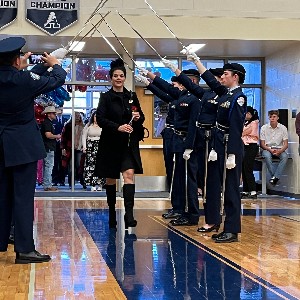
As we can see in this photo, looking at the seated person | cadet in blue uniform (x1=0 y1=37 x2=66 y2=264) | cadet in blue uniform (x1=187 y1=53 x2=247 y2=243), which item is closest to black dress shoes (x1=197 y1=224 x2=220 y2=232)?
cadet in blue uniform (x1=187 y1=53 x2=247 y2=243)

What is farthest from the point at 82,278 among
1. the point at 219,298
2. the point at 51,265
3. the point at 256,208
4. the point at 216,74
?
the point at 256,208

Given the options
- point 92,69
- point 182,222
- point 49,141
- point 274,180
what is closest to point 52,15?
point 92,69

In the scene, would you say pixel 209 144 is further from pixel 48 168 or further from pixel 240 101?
pixel 48 168

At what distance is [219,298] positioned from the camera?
4363mm

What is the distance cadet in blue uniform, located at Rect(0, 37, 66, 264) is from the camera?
219 inches

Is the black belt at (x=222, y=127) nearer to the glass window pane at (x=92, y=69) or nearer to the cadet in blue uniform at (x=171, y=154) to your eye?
the cadet in blue uniform at (x=171, y=154)

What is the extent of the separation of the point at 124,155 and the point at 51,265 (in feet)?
7.64

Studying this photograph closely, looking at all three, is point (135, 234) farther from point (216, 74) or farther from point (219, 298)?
point (219, 298)

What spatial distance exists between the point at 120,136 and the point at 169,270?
2629mm

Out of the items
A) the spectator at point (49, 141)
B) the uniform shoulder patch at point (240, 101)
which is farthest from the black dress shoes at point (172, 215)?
the spectator at point (49, 141)

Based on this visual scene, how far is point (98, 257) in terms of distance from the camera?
5.88 meters

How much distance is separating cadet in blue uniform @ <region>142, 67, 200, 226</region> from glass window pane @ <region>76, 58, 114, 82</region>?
6.44 m

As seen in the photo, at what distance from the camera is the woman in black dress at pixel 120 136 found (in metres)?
7.63

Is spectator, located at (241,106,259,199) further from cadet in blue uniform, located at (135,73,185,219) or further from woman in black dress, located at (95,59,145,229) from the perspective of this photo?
woman in black dress, located at (95,59,145,229)
